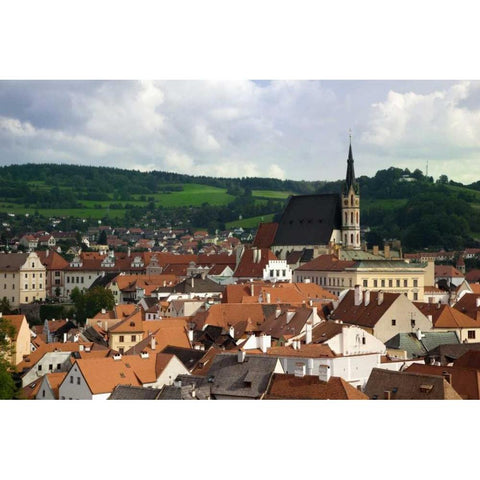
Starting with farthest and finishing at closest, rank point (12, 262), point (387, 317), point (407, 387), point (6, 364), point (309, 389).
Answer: point (12, 262) → point (387, 317) → point (6, 364) → point (407, 387) → point (309, 389)

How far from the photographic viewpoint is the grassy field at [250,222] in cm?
12556

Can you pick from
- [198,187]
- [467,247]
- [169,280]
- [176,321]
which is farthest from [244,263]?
[198,187]

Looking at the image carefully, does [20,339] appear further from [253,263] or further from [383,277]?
[253,263]

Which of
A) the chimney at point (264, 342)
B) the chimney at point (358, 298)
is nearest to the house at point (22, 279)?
the chimney at point (358, 298)

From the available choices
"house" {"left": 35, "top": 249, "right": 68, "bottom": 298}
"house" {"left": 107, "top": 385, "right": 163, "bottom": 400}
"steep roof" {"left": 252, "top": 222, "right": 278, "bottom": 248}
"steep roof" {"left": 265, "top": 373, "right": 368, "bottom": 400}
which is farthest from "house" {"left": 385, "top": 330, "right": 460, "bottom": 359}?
"house" {"left": 35, "top": 249, "right": 68, "bottom": 298}

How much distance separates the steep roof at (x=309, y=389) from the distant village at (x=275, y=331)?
0.04 m

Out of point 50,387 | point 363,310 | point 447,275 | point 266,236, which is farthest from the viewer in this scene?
point 266,236

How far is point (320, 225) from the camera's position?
6844 cm

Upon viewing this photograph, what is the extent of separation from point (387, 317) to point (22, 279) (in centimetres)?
3632

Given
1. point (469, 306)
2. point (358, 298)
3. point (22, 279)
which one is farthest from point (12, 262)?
point (469, 306)

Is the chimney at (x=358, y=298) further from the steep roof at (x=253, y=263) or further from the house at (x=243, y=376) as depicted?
the steep roof at (x=253, y=263)

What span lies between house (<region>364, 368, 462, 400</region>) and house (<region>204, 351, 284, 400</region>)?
231 centimetres

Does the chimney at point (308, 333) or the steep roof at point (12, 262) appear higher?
the steep roof at point (12, 262)

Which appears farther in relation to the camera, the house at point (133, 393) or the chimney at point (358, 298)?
the chimney at point (358, 298)
